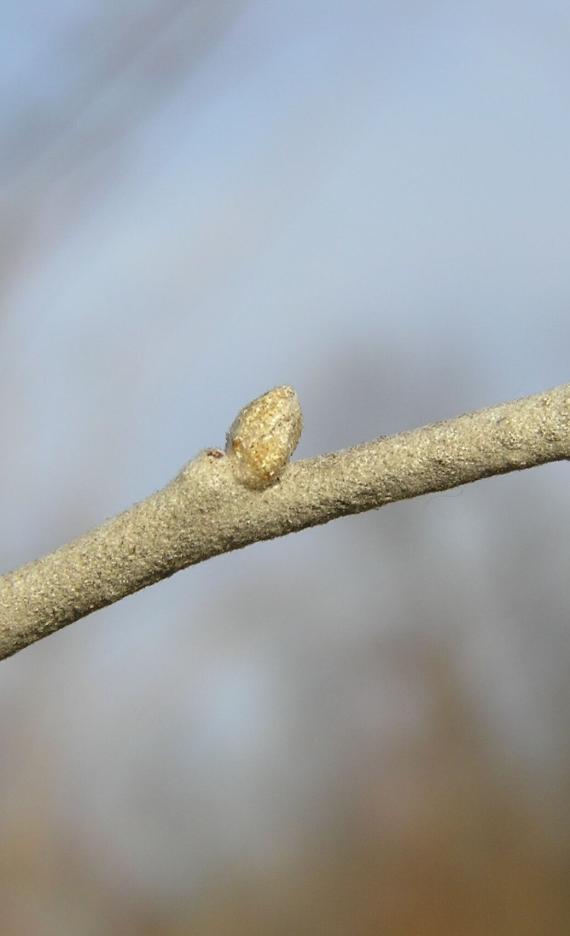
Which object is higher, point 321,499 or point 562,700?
point 562,700

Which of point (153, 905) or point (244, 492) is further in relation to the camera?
point (153, 905)

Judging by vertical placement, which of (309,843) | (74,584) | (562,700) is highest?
(562,700)

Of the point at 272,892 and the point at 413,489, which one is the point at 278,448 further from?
the point at 272,892

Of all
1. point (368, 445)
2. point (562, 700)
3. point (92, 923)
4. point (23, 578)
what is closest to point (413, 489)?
point (368, 445)

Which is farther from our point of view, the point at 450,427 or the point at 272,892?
the point at 272,892

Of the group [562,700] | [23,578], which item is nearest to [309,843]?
[562,700]

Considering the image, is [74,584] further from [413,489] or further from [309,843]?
[309,843]
